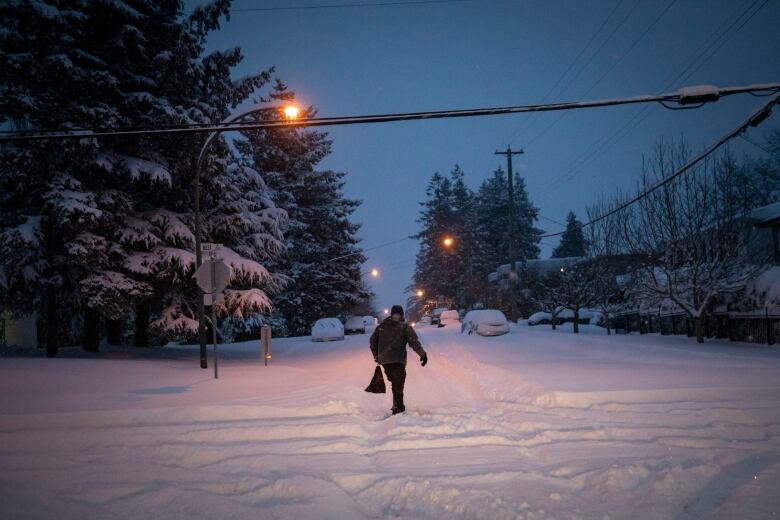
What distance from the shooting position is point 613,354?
17.4 m

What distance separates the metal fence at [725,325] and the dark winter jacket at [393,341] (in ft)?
57.3

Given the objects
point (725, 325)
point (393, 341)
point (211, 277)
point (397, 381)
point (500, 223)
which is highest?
point (500, 223)

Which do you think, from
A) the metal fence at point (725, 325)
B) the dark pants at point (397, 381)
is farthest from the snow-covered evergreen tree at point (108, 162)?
the metal fence at point (725, 325)

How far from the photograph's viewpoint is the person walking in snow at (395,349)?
8.41 meters

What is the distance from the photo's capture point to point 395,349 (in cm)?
848

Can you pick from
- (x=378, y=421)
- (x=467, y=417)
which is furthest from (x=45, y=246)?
(x=467, y=417)

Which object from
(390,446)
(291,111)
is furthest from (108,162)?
(390,446)

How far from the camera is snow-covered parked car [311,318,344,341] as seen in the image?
31.3m

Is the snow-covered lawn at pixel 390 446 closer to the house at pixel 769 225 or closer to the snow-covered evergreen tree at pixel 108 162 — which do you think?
the snow-covered evergreen tree at pixel 108 162

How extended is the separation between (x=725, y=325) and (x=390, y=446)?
880 inches

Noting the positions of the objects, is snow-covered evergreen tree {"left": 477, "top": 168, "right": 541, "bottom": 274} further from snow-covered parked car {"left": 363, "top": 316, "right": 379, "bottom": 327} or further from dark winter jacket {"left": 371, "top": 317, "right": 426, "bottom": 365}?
dark winter jacket {"left": 371, "top": 317, "right": 426, "bottom": 365}

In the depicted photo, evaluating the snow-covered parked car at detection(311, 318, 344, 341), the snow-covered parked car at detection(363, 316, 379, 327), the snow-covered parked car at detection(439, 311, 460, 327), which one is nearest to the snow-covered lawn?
the snow-covered parked car at detection(311, 318, 344, 341)

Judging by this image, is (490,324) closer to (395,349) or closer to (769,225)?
(769,225)

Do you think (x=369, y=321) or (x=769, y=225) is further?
(x=369, y=321)
